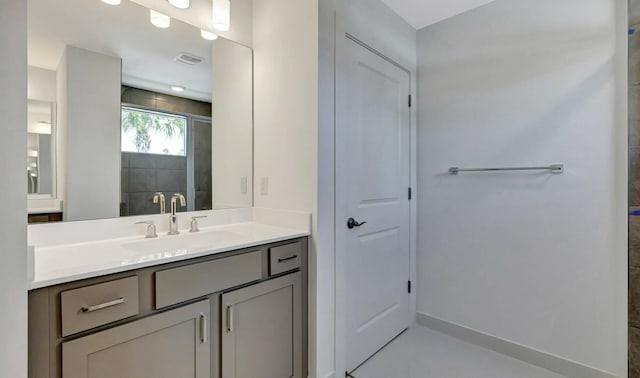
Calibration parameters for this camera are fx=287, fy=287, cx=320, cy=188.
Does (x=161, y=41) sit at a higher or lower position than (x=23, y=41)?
higher

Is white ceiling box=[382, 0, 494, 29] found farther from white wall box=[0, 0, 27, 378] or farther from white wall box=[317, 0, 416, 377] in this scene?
white wall box=[0, 0, 27, 378]

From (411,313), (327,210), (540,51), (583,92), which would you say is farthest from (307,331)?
(540,51)

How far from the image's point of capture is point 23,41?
2.76ft

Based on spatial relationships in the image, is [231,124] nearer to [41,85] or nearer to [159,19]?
[159,19]

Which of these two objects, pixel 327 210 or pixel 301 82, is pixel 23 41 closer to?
pixel 301 82

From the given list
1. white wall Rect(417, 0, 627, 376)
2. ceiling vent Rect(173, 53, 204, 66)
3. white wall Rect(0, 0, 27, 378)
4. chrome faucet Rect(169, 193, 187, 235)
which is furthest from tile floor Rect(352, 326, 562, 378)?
ceiling vent Rect(173, 53, 204, 66)

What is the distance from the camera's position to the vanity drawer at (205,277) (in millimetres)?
1108

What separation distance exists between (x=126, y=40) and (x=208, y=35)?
46 cm

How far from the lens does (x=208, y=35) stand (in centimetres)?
181

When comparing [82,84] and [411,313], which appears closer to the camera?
[82,84]

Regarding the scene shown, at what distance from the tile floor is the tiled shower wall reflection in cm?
57

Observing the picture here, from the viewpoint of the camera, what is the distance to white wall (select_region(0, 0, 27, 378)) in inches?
31.1

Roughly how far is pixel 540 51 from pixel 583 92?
1.23 feet

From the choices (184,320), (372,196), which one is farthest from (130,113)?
(372,196)
